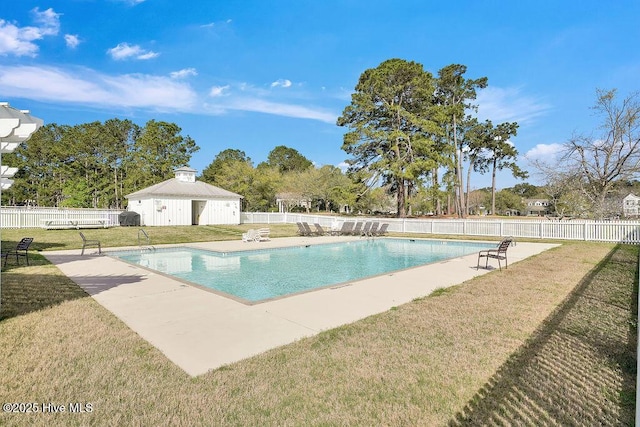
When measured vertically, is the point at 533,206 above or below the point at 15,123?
below

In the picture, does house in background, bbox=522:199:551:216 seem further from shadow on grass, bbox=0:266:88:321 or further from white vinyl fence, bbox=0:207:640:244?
shadow on grass, bbox=0:266:88:321

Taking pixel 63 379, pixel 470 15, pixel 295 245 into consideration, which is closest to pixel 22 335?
pixel 63 379

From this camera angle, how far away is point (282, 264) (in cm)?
1155

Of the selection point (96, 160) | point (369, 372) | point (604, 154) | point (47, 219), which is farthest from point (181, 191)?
point (604, 154)

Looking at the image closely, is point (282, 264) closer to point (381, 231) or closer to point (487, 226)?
point (381, 231)

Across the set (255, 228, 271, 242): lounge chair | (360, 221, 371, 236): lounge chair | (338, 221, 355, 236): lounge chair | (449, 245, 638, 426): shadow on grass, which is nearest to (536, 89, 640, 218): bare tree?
(360, 221, 371, 236): lounge chair

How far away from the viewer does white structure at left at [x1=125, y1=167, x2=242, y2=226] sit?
81.8 ft

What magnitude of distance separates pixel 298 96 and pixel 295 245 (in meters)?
17.2

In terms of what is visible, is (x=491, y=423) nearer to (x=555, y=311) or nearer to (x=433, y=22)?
(x=555, y=311)

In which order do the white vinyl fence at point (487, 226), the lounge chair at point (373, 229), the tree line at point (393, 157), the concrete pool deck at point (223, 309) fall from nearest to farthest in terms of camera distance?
the concrete pool deck at point (223, 309) → the white vinyl fence at point (487, 226) → the tree line at point (393, 157) → the lounge chair at point (373, 229)

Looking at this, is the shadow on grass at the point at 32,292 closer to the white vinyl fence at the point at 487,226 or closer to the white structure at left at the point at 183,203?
the white vinyl fence at the point at 487,226

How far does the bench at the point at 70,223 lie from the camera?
1973cm

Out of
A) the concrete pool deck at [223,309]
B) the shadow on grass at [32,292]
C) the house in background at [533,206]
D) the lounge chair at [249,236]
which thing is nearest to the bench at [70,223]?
the lounge chair at [249,236]

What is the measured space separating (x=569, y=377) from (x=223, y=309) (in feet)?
15.1
